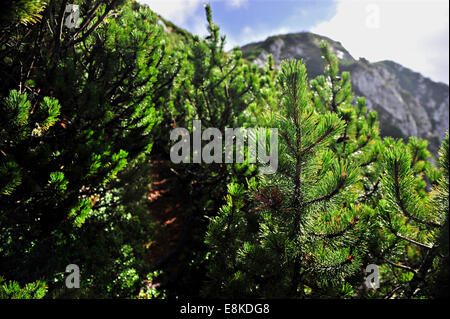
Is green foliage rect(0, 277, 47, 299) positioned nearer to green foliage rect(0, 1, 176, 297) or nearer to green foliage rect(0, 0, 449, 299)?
green foliage rect(0, 0, 449, 299)

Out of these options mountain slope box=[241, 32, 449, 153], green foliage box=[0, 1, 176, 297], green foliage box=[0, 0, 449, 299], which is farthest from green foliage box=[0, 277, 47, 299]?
mountain slope box=[241, 32, 449, 153]

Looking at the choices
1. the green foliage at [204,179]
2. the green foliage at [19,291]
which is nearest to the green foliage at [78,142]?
the green foliage at [204,179]

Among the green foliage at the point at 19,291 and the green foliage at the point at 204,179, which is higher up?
the green foliage at the point at 204,179

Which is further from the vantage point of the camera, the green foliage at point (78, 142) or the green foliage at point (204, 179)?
the green foliage at point (78, 142)

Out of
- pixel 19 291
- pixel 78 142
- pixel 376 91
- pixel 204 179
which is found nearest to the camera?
pixel 19 291

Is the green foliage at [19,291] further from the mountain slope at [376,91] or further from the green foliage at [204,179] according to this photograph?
the mountain slope at [376,91]

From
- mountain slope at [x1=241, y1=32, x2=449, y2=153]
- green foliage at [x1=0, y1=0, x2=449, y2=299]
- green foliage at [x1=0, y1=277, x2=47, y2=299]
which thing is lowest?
green foliage at [x1=0, y1=277, x2=47, y2=299]

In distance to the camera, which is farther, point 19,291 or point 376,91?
point 376,91

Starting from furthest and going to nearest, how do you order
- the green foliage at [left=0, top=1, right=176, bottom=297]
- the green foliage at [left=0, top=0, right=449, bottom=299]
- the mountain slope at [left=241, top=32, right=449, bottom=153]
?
the mountain slope at [left=241, top=32, right=449, bottom=153], the green foliage at [left=0, top=1, right=176, bottom=297], the green foliage at [left=0, top=0, right=449, bottom=299]

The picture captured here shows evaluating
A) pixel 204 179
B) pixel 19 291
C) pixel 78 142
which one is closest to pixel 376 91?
pixel 204 179

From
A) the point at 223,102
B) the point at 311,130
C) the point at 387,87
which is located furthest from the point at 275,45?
the point at 311,130

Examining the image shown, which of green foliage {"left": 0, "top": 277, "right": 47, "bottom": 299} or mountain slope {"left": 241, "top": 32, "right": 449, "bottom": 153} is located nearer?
green foliage {"left": 0, "top": 277, "right": 47, "bottom": 299}

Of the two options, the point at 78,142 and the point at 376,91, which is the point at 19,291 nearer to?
the point at 78,142

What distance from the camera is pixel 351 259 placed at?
1.56m
